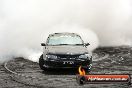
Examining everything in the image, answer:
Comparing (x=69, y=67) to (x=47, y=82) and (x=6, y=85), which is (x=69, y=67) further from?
(x=6, y=85)

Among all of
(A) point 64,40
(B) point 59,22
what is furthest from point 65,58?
(B) point 59,22

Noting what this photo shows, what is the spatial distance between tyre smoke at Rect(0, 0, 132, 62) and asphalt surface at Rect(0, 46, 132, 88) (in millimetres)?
3002

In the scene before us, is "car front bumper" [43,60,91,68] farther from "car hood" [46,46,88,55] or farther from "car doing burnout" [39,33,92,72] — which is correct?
"car hood" [46,46,88,55]

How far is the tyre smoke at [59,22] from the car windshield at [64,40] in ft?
10.7

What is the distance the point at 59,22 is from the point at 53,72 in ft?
37.1

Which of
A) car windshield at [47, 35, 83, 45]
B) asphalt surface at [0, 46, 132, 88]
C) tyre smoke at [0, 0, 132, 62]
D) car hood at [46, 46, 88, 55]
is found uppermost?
tyre smoke at [0, 0, 132, 62]

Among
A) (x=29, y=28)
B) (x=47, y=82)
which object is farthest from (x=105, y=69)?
(x=29, y=28)

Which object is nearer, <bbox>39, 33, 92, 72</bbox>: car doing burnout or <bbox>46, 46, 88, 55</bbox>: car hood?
<bbox>39, 33, 92, 72</bbox>: car doing burnout

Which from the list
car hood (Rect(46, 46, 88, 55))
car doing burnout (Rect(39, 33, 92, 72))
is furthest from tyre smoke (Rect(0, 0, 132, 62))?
car doing burnout (Rect(39, 33, 92, 72))

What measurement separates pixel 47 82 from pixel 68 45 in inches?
130

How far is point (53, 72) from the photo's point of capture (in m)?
15.4

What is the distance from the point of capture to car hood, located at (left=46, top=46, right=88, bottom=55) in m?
14.8

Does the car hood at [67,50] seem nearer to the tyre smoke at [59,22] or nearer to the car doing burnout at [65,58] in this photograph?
the car doing burnout at [65,58]

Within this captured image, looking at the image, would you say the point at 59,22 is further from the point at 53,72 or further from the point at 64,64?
the point at 64,64
